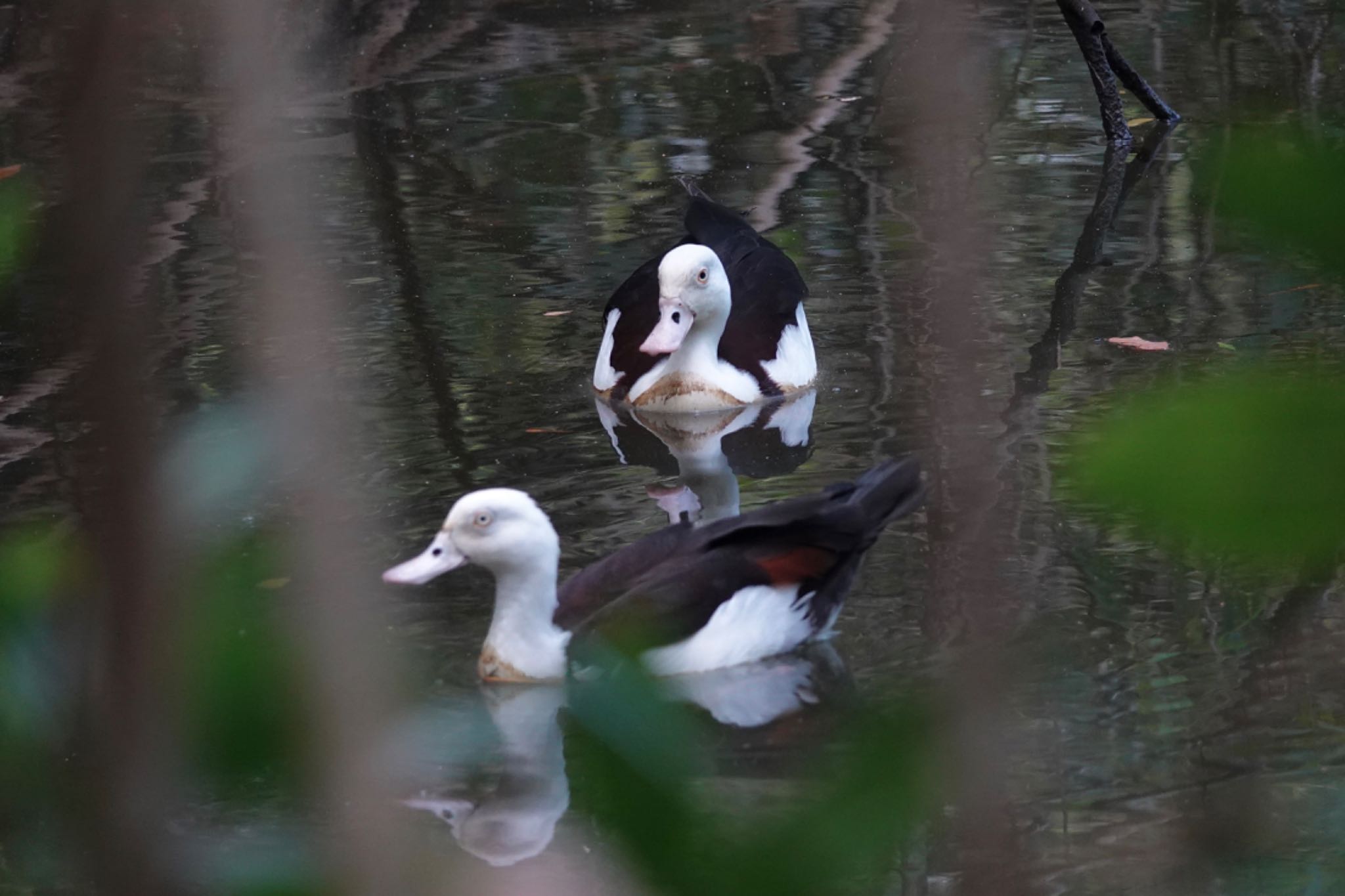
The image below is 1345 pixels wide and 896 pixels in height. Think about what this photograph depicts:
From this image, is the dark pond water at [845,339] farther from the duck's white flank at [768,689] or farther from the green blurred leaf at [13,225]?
the green blurred leaf at [13,225]

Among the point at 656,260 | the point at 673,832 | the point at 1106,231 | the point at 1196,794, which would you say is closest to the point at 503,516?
the point at 1196,794

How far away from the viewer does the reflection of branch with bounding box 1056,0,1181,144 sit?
382 inches

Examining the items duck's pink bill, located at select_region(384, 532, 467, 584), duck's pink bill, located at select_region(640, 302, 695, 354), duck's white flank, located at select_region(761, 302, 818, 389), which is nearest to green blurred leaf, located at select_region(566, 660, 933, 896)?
duck's pink bill, located at select_region(384, 532, 467, 584)

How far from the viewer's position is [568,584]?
528 centimetres

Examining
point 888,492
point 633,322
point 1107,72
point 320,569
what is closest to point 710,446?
point 633,322

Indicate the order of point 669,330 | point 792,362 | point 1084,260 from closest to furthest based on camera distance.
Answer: point 669,330 < point 792,362 < point 1084,260

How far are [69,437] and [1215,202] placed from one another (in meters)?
6.28

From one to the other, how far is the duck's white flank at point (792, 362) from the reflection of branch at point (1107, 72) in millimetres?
3166

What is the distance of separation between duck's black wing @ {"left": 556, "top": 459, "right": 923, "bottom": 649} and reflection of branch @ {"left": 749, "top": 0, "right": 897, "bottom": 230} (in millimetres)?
4170

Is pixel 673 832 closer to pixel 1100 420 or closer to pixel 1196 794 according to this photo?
pixel 1100 420

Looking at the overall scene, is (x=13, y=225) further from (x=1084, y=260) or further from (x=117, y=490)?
(x=1084, y=260)

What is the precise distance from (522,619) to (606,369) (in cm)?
262

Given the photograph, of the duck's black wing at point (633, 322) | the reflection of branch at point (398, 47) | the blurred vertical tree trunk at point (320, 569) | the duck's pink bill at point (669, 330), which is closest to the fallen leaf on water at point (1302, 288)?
the blurred vertical tree trunk at point (320, 569)

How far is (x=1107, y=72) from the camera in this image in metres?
9.97
